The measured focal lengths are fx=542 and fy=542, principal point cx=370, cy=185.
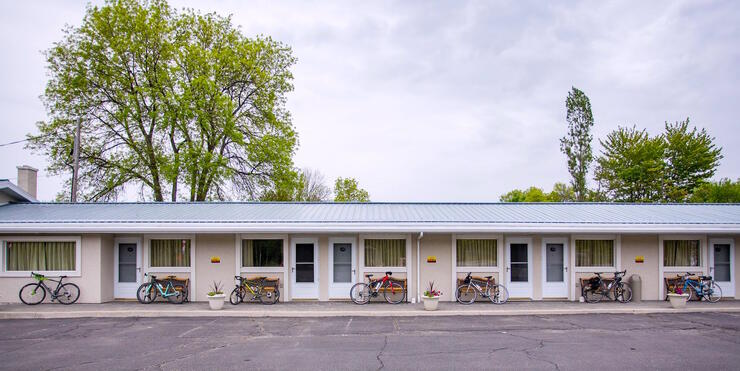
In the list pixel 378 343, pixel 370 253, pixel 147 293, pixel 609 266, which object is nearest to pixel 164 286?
pixel 147 293

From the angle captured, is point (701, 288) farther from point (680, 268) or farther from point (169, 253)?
point (169, 253)

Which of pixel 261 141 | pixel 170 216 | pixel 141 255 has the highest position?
pixel 261 141

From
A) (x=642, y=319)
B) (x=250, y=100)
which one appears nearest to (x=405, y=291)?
(x=642, y=319)

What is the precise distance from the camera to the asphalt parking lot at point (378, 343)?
8461mm

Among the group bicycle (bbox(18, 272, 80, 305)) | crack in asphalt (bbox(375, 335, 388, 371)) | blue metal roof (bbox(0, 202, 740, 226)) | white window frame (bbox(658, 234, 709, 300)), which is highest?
blue metal roof (bbox(0, 202, 740, 226))

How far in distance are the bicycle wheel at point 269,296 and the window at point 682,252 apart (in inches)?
445

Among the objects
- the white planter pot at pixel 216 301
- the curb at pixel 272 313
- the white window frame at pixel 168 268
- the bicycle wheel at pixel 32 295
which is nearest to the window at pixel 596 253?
the curb at pixel 272 313

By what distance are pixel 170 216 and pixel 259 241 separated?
110 inches

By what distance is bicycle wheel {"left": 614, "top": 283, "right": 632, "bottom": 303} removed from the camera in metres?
15.2

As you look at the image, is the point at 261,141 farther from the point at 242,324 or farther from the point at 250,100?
the point at 242,324

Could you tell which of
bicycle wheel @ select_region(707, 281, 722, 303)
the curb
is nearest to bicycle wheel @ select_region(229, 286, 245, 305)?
the curb

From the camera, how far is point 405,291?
50.0 ft

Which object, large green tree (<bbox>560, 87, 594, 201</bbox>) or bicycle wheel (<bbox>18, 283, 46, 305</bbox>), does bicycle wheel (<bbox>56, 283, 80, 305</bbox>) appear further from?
large green tree (<bbox>560, 87, 594, 201</bbox>)

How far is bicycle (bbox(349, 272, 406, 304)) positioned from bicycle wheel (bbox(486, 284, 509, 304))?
7.98 feet
